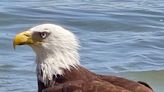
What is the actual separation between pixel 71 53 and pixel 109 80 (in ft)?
1.72

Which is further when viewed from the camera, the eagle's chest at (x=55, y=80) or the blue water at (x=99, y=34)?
the blue water at (x=99, y=34)

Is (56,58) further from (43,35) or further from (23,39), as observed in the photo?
(23,39)

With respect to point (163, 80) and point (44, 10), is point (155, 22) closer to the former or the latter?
point (44, 10)

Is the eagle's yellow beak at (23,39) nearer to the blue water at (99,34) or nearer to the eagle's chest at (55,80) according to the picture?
the eagle's chest at (55,80)

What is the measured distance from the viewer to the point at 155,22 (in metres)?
15.7

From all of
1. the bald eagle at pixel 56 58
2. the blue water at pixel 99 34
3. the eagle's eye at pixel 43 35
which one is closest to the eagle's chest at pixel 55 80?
the bald eagle at pixel 56 58

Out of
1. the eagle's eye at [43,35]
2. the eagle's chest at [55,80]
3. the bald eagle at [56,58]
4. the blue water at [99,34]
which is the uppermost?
the eagle's eye at [43,35]

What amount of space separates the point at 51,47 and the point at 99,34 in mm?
5497

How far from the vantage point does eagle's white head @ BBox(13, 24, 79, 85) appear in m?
8.84

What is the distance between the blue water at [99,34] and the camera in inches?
467

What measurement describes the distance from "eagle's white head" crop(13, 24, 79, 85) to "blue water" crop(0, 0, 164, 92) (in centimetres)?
207

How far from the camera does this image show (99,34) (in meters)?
14.3

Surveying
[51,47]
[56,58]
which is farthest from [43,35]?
[56,58]

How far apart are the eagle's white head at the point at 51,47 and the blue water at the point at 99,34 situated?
6.80ft
